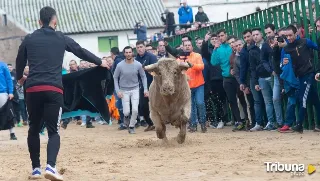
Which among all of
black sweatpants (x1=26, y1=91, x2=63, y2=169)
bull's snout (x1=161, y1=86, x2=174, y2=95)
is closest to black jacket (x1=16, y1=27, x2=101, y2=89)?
black sweatpants (x1=26, y1=91, x2=63, y2=169)

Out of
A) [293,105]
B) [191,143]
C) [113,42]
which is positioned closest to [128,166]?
[191,143]

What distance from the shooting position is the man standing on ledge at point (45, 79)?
9.41m

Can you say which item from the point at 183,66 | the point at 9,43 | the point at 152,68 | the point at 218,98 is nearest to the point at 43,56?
the point at 152,68

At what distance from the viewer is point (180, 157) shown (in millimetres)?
11273

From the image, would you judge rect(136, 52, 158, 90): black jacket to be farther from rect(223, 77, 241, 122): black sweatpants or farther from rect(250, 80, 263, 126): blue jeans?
rect(250, 80, 263, 126): blue jeans

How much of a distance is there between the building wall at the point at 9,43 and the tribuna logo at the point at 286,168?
44653 millimetres

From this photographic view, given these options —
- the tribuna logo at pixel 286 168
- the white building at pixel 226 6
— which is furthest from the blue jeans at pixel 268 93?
the white building at pixel 226 6

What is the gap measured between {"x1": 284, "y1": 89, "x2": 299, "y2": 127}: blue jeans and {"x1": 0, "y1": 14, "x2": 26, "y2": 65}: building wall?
130ft

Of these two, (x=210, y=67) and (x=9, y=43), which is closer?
(x=210, y=67)

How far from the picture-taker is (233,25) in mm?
19219

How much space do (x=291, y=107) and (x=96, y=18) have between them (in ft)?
142

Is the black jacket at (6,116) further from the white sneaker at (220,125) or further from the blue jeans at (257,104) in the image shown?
the blue jeans at (257,104)

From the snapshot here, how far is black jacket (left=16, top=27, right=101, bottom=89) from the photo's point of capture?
9430 mm

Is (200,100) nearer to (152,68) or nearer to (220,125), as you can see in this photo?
(220,125)
